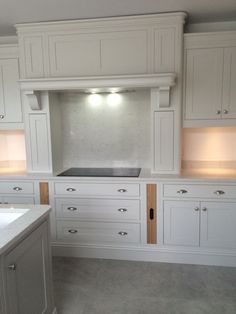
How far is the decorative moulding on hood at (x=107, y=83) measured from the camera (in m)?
2.62

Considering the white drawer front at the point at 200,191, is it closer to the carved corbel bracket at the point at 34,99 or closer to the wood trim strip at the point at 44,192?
the wood trim strip at the point at 44,192

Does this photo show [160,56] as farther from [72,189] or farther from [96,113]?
[72,189]

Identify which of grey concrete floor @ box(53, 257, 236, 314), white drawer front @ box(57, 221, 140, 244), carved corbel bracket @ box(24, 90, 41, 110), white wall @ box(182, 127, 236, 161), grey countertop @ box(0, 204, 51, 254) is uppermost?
carved corbel bracket @ box(24, 90, 41, 110)

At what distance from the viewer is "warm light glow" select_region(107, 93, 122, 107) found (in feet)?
10.7

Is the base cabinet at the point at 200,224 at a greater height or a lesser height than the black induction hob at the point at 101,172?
lesser

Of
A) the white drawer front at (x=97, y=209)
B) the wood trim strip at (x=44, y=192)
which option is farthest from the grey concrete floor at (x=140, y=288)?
the wood trim strip at (x=44, y=192)

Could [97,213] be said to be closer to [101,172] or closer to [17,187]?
[101,172]

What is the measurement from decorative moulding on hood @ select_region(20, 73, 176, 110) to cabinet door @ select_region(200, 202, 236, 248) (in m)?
1.13

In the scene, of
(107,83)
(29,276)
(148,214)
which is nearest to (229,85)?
(107,83)

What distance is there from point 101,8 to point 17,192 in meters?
2.05

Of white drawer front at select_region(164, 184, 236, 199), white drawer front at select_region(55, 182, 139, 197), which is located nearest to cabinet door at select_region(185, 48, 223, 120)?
white drawer front at select_region(164, 184, 236, 199)

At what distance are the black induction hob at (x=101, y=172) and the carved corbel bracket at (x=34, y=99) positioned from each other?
0.78 metres

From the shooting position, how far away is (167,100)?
2756 millimetres

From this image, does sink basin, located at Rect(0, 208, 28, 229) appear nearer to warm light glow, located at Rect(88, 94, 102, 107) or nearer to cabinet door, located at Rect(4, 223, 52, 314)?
cabinet door, located at Rect(4, 223, 52, 314)
